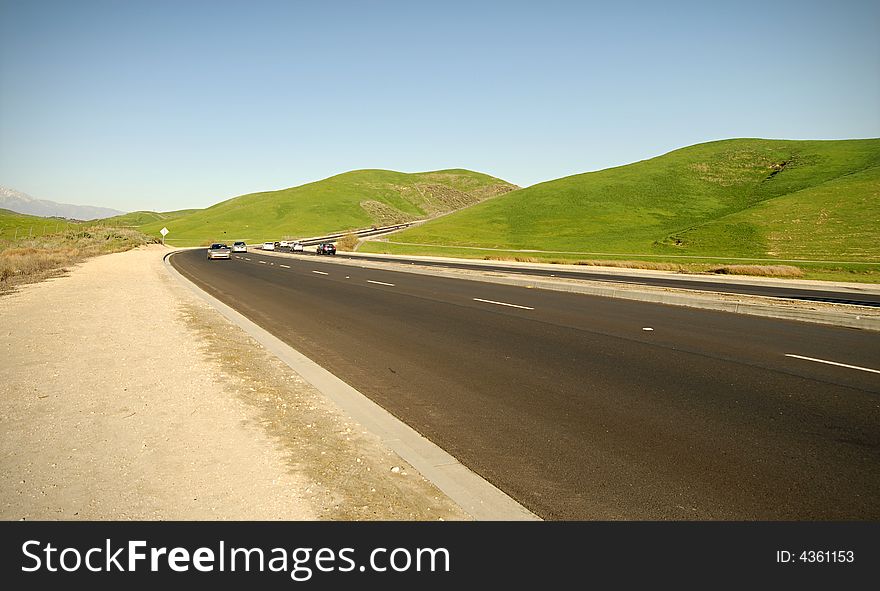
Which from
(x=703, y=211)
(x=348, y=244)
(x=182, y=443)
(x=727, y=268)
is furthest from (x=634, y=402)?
(x=703, y=211)

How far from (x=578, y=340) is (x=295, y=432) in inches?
271

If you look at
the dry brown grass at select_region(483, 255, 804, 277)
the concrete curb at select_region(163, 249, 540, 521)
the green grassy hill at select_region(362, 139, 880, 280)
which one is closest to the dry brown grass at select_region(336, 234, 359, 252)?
the green grassy hill at select_region(362, 139, 880, 280)

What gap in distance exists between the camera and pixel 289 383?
750cm

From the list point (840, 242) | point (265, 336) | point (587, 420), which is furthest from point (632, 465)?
point (840, 242)

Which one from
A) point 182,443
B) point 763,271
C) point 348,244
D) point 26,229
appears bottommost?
point 763,271

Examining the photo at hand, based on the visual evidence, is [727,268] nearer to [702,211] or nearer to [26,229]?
[702,211]

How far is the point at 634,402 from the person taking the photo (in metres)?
6.79

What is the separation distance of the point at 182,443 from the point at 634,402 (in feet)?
16.8

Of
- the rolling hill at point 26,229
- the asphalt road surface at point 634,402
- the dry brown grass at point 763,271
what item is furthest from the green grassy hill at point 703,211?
the asphalt road surface at point 634,402

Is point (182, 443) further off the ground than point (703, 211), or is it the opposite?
point (703, 211)

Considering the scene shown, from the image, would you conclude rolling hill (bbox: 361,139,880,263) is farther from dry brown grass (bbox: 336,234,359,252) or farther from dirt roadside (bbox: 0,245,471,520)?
dirt roadside (bbox: 0,245,471,520)

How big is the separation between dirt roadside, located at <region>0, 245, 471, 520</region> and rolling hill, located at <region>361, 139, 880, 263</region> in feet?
172

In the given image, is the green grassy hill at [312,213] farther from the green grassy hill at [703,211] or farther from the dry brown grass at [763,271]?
the dry brown grass at [763,271]

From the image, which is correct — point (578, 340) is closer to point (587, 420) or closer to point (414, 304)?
point (587, 420)
